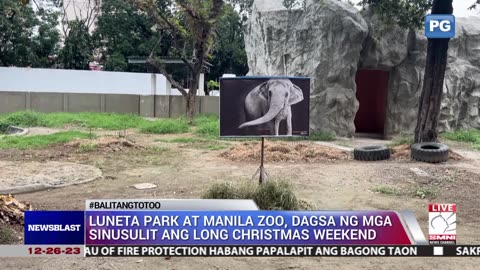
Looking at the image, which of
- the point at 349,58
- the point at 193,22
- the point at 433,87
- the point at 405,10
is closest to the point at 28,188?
the point at 433,87

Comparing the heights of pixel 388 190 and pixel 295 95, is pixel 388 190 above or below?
below

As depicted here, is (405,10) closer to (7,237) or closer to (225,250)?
(225,250)

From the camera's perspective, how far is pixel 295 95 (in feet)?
22.0

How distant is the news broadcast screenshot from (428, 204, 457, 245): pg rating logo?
0.01 m

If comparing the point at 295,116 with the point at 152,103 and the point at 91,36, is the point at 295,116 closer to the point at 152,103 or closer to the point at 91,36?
the point at 152,103

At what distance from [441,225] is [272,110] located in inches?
122

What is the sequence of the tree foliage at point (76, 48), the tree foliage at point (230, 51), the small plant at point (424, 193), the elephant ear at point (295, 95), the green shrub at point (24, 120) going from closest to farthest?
the elephant ear at point (295, 95)
the small plant at point (424, 193)
the green shrub at point (24, 120)
the tree foliage at point (76, 48)
the tree foliage at point (230, 51)

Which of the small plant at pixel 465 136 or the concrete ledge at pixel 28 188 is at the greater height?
the small plant at pixel 465 136

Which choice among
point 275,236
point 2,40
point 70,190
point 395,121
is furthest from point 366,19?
point 2,40

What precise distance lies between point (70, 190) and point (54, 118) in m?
14.7

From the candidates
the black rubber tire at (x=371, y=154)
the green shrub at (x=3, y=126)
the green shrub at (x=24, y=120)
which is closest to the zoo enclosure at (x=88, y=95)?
the green shrub at (x=24, y=120)

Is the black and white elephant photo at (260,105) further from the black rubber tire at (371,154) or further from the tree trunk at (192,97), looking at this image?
the tree trunk at (192,97)

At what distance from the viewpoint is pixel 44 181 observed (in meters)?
8.16

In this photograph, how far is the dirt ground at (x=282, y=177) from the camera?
174 inches
